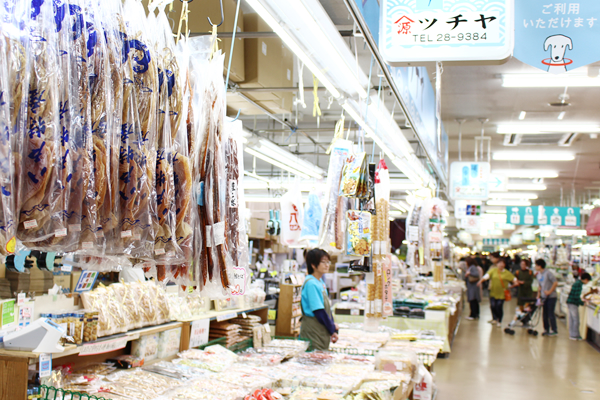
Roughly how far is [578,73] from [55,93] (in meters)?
6.30

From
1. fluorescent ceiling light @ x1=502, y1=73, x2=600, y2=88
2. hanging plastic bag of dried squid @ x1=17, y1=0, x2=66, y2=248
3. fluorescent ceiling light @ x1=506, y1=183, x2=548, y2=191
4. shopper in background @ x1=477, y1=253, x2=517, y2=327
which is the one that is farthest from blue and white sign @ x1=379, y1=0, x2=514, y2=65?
fluorescent ceiling light @ x1=506, y1=183, x2=548, y2=191

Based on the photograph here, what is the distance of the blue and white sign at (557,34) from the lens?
3479 millimetres

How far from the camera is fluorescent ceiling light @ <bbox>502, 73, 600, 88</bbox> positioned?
19.4 feet

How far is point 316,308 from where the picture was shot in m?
5.29

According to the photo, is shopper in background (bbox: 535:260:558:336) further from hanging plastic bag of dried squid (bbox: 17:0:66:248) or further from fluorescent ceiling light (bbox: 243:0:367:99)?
hanging plastic bag of dried squid (bbox: 17:0:66:248)

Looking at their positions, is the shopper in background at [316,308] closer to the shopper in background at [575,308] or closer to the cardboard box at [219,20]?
the cardboard box at [219,20]

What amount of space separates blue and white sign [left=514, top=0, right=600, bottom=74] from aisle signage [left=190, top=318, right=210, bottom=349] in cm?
368

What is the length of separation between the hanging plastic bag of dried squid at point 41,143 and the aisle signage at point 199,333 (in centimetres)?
418

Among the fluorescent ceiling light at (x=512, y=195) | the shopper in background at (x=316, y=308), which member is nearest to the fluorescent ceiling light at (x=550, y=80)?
the shopper in background at (x=316, y=308)

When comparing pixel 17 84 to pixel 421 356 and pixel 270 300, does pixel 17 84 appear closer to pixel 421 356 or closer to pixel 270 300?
pixel 421 356

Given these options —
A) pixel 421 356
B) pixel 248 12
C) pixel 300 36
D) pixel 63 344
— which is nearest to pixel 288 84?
pixel 248 12

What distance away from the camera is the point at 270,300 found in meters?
8.17

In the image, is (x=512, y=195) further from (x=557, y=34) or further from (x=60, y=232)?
(x=60, y=232)

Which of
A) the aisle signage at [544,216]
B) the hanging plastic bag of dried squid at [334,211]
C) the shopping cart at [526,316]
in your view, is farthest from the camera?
the aisle signage at [544,216]
